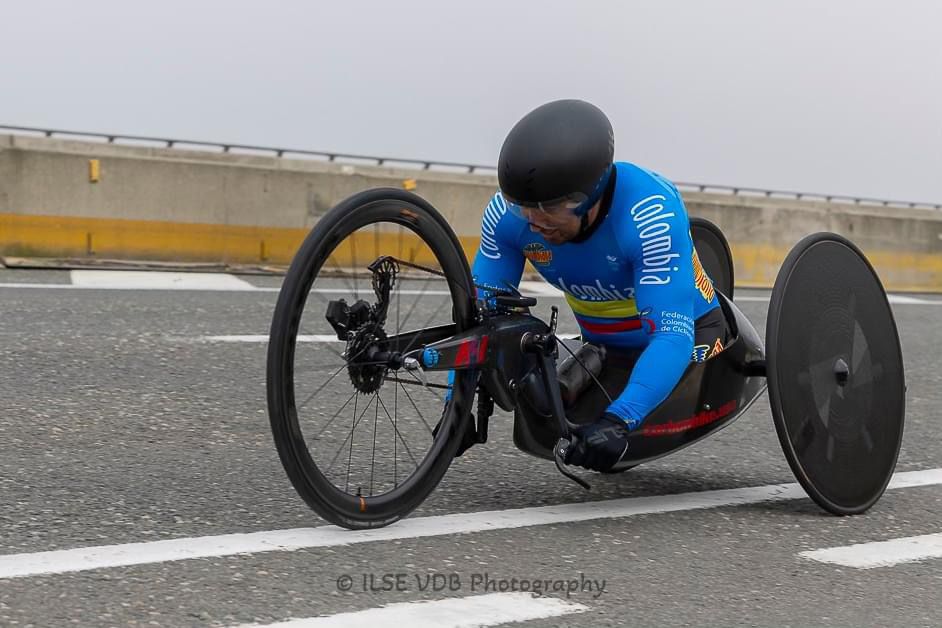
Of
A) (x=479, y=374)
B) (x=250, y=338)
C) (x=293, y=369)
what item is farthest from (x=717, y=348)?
(x=250, y=338)

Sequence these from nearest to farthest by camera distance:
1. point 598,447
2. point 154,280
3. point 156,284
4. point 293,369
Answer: point 293,369
point 598,447
point 156,284
point 154,280

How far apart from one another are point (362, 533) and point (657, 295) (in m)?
1.24

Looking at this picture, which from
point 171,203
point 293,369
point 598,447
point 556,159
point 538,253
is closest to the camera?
point 293,369

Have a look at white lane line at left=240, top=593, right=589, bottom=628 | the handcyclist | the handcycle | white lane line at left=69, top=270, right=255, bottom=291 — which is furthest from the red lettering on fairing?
white lane line at left=69, top=270, right=255, bottom=291

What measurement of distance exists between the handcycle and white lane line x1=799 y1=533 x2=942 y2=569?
12.9 inches

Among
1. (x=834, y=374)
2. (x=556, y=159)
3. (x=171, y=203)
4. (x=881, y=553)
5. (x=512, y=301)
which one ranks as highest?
(x=171, y=203)

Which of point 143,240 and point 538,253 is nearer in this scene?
point 538,253

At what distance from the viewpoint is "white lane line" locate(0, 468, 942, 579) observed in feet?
11.9

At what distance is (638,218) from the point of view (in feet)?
14.7

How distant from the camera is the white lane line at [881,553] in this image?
13.9 feet

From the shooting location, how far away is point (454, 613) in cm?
338

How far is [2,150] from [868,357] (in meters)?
9.85

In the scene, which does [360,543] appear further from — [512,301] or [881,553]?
[881,553]

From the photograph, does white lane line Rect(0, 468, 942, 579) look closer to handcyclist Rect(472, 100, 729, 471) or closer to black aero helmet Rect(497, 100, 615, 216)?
handcyclist Rect(472, 100, 729, 471)
